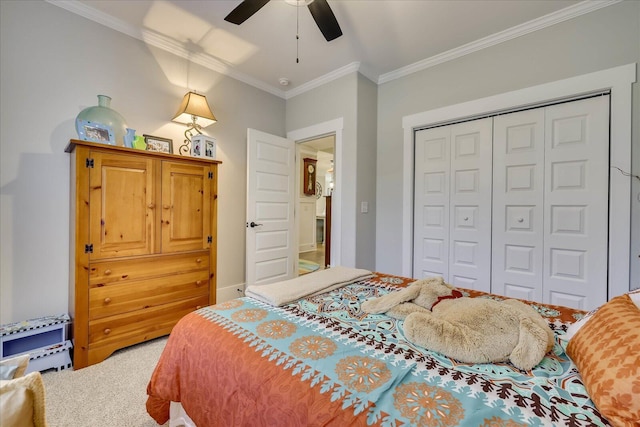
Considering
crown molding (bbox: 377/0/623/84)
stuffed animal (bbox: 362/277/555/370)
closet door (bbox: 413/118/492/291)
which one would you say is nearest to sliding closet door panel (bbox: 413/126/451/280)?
closet door (bbox: 413/118/492/291)

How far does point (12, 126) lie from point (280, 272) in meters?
2.68

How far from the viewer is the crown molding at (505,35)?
2.13 meters

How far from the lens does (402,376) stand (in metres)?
0.80

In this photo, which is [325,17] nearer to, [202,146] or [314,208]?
[202,146]

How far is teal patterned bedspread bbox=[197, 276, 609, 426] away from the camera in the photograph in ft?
2.17

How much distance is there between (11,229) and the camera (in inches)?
77.1

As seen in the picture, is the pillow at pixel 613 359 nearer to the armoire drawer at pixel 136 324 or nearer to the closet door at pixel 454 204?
the closet door at pixel 454 204

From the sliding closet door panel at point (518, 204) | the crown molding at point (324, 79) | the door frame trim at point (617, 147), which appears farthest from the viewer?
the crown molding at point (324, 79)

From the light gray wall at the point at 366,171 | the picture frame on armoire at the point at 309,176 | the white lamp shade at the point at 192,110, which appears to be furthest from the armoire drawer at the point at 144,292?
the picture frame on armoire at the point at 309,176

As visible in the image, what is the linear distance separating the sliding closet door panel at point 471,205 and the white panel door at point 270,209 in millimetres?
1949

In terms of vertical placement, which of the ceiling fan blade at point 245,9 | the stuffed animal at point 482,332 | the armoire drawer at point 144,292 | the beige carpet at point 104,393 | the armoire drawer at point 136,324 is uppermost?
the ceiling fan blade at point 245,9

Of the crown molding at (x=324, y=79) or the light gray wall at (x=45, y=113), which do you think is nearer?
the light gray wall at (x=45, y=113)

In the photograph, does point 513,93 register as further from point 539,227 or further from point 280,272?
point 280,272

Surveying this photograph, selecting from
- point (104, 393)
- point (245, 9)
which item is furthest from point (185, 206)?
point (245, 9)
